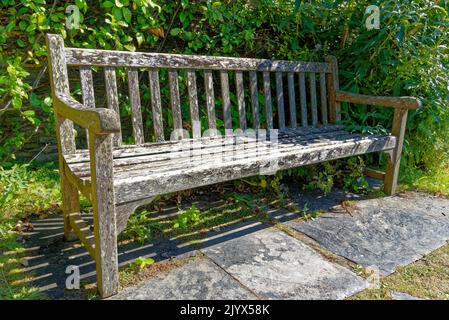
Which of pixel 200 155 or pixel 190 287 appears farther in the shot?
pixel 200 155

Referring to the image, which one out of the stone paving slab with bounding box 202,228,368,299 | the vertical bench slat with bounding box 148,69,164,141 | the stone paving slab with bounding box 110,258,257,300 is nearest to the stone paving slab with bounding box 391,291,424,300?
the stone paving slab with bounding box 202,228,368,299

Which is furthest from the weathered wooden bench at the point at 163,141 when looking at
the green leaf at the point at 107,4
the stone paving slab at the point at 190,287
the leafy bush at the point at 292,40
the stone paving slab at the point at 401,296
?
the stone paving slab at the point at 401,296

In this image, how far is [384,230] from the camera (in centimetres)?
248

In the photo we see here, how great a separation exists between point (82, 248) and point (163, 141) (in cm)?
80

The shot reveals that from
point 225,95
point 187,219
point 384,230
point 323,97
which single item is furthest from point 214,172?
point 323,97

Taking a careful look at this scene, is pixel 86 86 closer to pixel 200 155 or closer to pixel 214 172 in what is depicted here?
pixel 200 155

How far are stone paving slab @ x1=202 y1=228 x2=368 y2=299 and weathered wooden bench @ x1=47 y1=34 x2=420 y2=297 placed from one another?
440mm

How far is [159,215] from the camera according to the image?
2.60 metres

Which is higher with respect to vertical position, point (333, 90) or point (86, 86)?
point (86, 86)

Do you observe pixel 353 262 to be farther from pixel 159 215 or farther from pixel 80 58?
pixel 80 58

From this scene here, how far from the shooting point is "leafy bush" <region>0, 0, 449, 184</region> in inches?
108

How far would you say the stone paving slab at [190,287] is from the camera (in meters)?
1.69

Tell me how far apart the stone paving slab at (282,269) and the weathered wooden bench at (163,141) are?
44 cm
